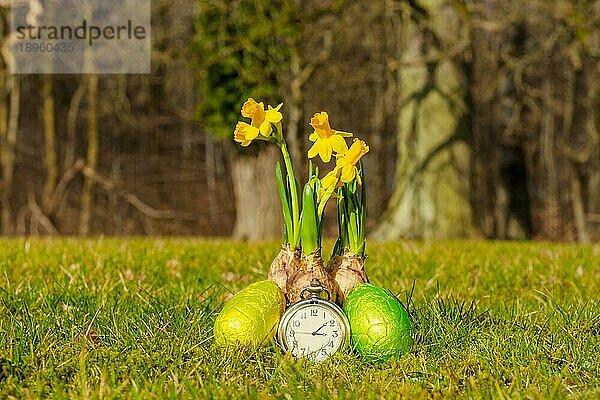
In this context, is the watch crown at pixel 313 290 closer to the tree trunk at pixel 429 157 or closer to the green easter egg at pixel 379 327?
the green easter egg at pixel 379 327

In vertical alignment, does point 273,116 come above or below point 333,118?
below

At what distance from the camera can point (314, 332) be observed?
8.56 feet

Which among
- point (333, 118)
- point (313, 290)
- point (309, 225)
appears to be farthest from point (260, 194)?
point (313, 290)

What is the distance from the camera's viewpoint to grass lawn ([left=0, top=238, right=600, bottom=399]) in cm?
231

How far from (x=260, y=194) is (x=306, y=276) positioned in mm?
7554

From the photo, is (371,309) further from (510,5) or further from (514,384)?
(510,5)

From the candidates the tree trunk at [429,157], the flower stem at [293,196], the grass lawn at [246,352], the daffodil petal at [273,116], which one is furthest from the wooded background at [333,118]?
the daffodil petal at [273,116]

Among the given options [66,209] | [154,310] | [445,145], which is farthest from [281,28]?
[66,209]

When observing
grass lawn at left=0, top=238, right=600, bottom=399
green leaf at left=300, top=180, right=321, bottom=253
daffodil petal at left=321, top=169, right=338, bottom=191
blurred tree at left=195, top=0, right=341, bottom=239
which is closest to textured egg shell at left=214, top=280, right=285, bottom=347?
grass lawn at left=0, top=238, right=600, bottom=399

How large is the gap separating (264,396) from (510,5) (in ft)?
31.1

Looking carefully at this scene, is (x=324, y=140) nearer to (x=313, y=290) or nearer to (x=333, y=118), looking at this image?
(x=313, y=290)

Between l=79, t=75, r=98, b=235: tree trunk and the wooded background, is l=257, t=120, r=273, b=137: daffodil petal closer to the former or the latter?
the wooded background

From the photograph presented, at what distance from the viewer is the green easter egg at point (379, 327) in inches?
103

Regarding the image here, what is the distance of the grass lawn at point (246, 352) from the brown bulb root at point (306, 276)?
8.6 inches
